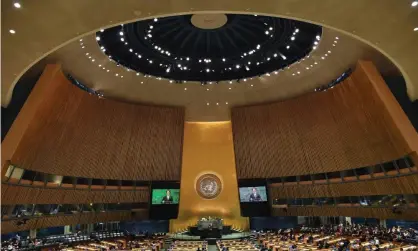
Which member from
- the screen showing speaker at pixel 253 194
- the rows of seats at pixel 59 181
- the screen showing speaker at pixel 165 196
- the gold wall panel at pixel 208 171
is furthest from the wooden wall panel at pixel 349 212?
the rows of seats at pixel 59 181

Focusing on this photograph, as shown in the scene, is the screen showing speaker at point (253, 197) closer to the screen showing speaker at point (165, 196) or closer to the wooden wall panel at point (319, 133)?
the wooden wall panel at point (319, 133)

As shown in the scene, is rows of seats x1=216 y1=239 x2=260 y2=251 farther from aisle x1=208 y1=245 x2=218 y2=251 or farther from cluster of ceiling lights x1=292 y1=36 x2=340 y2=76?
cluster of ceiling lights x1=292 y1=36 x2=340 y2=76

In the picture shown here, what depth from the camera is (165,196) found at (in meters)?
24.8

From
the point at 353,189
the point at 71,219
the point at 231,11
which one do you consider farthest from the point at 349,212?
the point at 71,219

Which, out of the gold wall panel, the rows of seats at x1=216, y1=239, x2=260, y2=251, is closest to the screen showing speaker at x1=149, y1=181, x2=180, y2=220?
the gold wall panel

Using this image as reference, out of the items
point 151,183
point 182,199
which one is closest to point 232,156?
point 182,199

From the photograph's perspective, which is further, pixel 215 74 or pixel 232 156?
pixel 232 156

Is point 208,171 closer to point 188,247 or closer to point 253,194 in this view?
point 253,194

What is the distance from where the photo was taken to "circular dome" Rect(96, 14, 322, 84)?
55.8ft

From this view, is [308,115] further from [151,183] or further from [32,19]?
[32,19]

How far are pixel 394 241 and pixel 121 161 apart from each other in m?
17.1

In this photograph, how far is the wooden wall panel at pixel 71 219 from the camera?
1532 cm

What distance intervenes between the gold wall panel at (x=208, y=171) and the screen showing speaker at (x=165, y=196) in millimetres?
Result: 2866

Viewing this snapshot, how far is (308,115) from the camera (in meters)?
21.6
